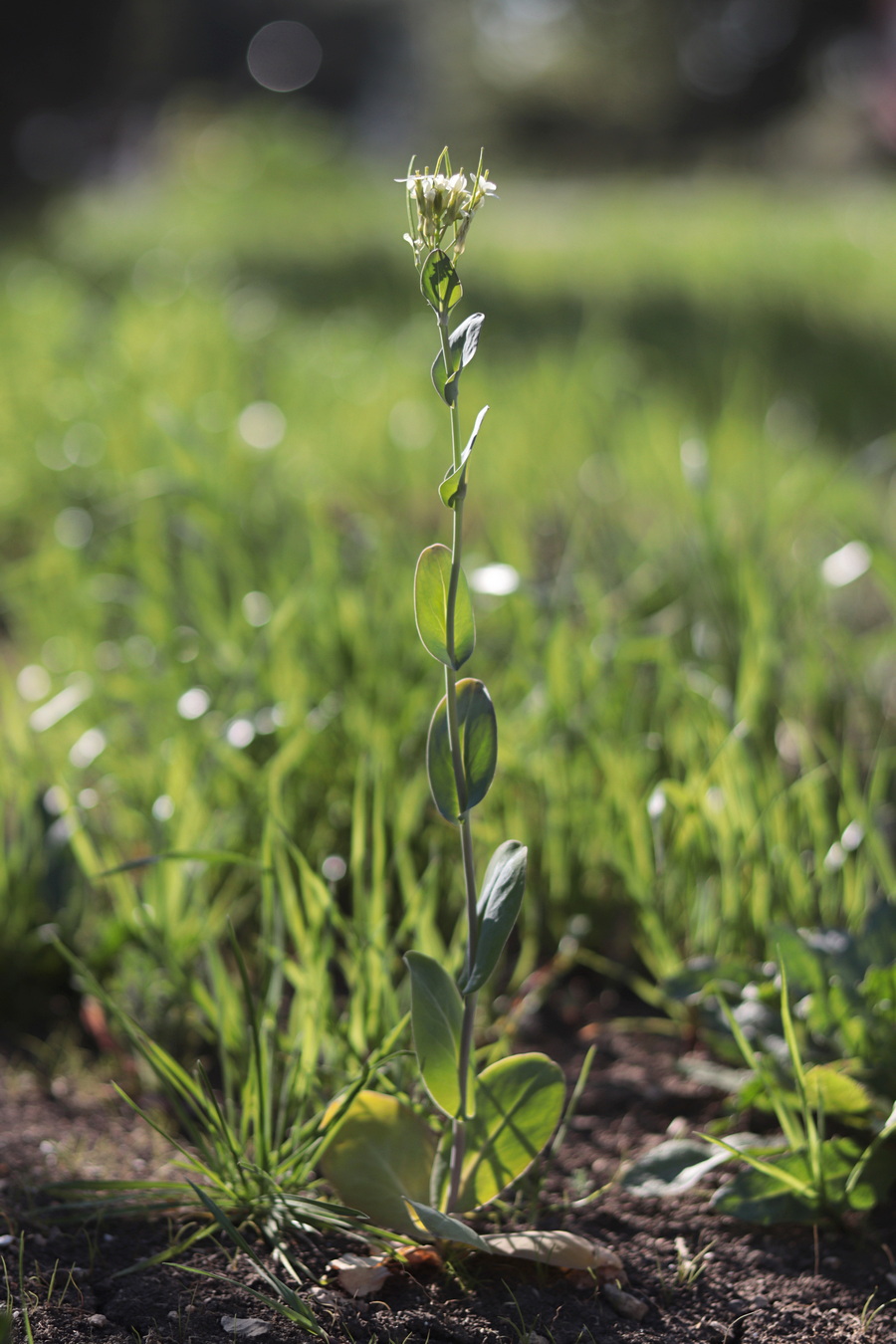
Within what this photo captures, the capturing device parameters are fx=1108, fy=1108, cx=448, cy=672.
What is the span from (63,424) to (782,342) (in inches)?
87.5

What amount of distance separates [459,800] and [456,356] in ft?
0.83

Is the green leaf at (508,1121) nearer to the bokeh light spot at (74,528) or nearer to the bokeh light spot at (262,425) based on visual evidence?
the bokeh light spot at (74,528)

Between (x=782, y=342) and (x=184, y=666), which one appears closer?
(x=184, y=666)

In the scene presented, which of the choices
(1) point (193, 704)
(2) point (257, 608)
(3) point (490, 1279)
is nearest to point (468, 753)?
(3) point (490, 1279)

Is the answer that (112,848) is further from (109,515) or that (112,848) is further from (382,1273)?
(109,515)

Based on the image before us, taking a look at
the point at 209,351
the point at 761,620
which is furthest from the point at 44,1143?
the point at 209,351

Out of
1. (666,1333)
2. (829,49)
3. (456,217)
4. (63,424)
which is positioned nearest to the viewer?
(456,217)

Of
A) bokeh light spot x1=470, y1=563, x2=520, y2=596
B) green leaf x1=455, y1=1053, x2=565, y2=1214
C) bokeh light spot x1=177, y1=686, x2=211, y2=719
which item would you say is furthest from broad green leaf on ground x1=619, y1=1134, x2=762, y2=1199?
bokeh light spot x1=177, y1=686, x2=211, y2=719

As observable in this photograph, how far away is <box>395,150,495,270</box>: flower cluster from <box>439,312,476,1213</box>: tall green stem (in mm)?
43

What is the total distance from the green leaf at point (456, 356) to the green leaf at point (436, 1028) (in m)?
0.34

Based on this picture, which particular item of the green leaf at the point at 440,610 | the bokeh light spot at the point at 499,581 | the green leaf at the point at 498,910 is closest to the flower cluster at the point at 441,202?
the green leaf at the point at 440,610

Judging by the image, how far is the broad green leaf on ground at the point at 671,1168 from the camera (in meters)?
0.80

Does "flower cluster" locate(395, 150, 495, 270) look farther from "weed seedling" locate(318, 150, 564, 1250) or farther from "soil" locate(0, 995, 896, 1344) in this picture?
"soil" locate(0, 995, 896, 1344)

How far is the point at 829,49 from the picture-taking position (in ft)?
58.0
